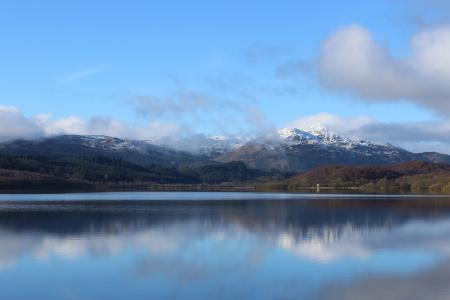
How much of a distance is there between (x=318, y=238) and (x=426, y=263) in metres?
9.24

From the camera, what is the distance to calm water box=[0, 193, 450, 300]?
1995 centimetres

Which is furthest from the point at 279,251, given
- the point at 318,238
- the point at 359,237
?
the point at 359,237

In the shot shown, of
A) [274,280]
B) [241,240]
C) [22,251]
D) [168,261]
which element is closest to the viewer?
[274,280]

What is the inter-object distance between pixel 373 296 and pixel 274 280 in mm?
3937

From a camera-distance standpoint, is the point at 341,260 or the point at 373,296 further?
the point at 341,260

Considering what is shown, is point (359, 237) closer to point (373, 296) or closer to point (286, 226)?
point (286, 226)

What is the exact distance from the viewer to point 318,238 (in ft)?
115

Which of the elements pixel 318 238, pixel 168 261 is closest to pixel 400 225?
pixel 318 238

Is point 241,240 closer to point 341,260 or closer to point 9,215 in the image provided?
point 341,260

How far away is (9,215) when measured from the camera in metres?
48.1

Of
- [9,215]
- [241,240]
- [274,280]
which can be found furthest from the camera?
[9,215]

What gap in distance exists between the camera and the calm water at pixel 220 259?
1995 centimetres

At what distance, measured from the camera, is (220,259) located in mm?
27031

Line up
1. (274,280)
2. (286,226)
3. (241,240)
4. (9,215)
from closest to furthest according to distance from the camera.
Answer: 1. (274,280)
2. (241,240)
3. (286,226)
4. (9,215)
